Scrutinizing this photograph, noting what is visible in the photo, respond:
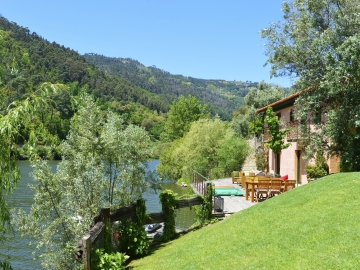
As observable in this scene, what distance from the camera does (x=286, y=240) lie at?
8.33m

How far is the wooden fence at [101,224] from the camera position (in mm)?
7668

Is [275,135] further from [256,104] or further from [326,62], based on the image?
[256,104]

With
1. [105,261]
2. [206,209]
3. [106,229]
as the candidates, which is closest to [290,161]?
[206,209]

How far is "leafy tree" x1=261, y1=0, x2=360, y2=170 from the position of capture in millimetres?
17297

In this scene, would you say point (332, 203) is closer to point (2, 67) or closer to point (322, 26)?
point (2, 67)

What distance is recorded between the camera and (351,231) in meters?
7.92

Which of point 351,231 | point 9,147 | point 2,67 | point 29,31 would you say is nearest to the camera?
point 9,147

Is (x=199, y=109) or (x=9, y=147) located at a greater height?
(x=199, y=109)

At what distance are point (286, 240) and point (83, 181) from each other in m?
6.12

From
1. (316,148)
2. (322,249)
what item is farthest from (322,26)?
(322,249)

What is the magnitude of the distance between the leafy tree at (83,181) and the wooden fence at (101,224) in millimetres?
1053

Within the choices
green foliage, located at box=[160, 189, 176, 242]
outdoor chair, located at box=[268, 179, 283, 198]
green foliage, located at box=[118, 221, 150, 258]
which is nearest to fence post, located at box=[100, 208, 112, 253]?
green foliage, located at box=[118, 221, 150, 258]

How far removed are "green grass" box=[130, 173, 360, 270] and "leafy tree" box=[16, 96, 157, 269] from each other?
7.57 ft

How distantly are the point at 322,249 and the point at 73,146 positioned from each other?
8041 mm
